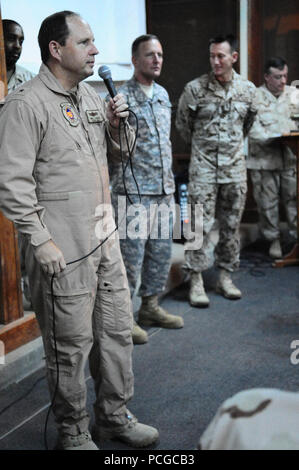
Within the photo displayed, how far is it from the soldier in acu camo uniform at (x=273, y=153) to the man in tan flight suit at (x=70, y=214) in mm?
2991

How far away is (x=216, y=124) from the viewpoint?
11.9ft

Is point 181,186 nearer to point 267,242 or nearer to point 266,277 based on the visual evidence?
point 267,242

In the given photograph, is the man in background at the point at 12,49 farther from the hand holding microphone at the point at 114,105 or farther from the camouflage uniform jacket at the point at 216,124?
the camouflage uniform jacket at the point at 216,124

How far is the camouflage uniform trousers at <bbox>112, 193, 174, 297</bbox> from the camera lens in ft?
10.2

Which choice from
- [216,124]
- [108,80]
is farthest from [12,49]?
[216,124]

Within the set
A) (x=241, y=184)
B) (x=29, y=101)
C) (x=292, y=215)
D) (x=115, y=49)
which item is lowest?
(x=292, y=215)

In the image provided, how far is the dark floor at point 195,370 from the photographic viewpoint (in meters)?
2.29

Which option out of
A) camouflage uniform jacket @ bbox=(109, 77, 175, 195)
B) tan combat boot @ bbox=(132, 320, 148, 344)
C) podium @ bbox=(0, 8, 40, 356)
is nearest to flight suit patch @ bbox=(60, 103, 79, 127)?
podium @ bbox=(0, 8, 40, 356)

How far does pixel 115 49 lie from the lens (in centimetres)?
381

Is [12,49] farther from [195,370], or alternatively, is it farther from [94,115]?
[195,370]

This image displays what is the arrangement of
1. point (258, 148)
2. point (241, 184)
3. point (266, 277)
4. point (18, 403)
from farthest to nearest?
point (258, 148) < point (266, 277) < point (241, 184) < point (18, 403)

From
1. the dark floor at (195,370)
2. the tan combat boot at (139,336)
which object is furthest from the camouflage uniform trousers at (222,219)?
the tan combat boot at (139,336)
